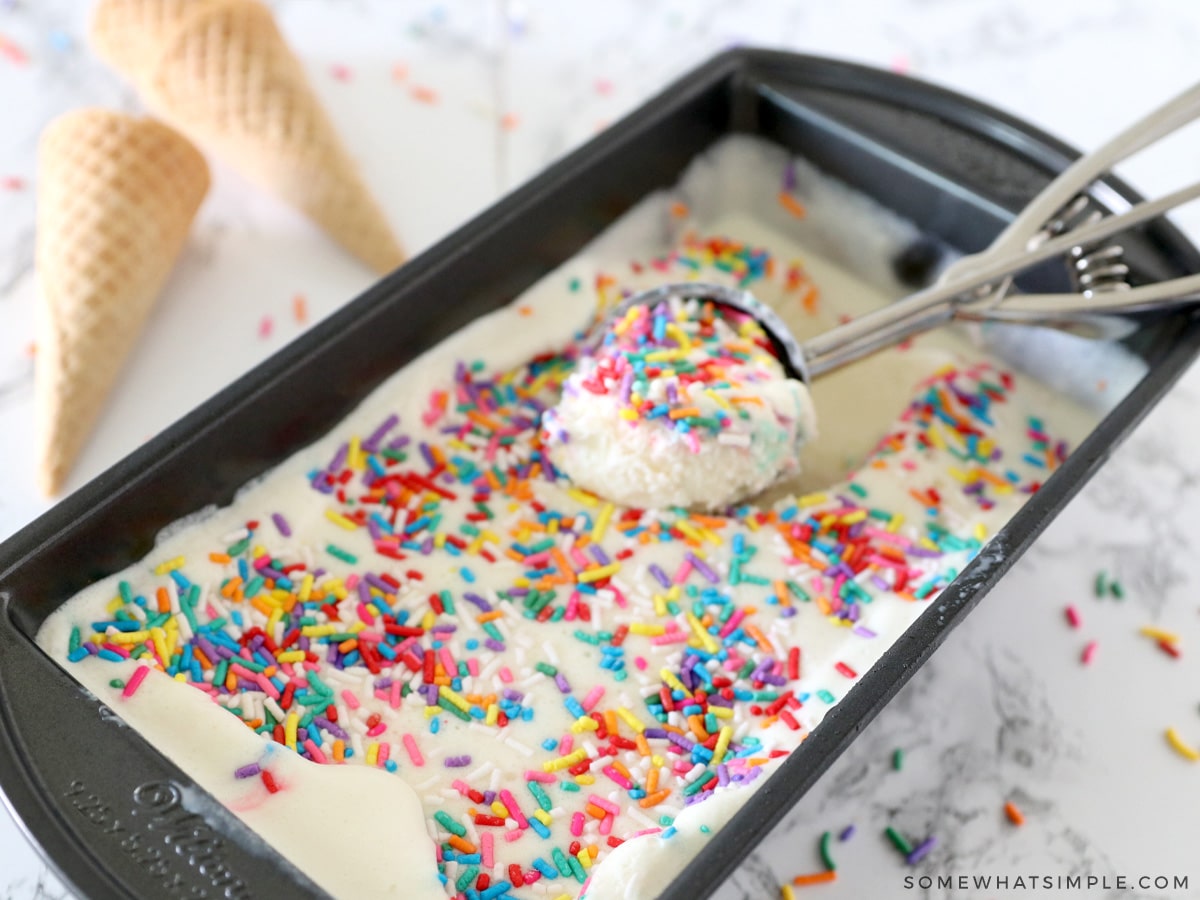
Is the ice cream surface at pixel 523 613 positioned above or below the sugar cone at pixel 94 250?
below

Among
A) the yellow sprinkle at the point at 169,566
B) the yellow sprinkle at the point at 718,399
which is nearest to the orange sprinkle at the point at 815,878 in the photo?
the yellow sprinkle at the point at 718,399

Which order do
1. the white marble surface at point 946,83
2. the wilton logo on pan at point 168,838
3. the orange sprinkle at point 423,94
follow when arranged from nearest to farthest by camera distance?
the wilton logo on pan at point 168,838, the white marble surface at point 946,83, the orange sprinkle at point 423,94

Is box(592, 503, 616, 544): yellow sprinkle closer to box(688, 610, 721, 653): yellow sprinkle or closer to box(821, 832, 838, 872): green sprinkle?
box(688, 610, 721, 653): yellow sprinkle

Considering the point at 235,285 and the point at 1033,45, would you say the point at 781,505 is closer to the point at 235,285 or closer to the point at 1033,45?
the point at 235,285

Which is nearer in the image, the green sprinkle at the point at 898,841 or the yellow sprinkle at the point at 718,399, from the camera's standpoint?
the green sprinkle at the point at 898,841

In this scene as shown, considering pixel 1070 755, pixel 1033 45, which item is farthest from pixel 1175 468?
pixel 1033 45

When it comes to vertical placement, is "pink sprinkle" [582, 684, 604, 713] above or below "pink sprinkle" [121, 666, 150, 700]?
below

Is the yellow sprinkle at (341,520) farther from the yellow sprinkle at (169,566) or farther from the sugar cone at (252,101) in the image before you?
the sugar cone at (252,101)

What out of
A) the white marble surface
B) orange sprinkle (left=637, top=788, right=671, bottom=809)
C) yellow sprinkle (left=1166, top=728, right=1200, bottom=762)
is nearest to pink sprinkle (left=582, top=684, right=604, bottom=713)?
orange sprinkle (left=637, top=788, right=671, bottom=809)
